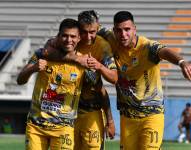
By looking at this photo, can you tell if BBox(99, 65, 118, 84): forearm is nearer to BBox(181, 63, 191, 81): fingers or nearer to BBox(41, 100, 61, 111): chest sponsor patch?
BBox(41, 100, 61, 111): chest sponsor patch

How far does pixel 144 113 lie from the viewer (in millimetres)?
8242

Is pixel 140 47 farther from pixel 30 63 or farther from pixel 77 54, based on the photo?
pixel 30 63

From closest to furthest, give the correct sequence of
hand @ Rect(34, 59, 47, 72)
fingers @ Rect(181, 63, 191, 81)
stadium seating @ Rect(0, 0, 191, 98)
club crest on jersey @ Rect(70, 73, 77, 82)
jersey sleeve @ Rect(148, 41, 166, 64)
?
fingers @ Rect(181, 63, 191, 81), hand @ Rect(34, 59, 47, 72), club crest on jersey @ Rect(70, 73, 77, 82), jersey sleeve @ Rect(148, 41, 166, 64), stadium seating @ Rect(0, 0, 191, 98)

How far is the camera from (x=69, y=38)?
7.48m

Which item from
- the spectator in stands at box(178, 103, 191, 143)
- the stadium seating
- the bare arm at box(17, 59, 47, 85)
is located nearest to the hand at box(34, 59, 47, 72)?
the bare arm at box(17, 59, 47, 85)

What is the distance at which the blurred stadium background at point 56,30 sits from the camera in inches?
946

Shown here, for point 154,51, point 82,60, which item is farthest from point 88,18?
point 154,51

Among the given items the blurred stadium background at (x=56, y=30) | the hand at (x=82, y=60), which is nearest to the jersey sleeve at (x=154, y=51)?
the hand at (x=82, y=60)

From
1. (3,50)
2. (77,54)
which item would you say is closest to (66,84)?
(77,54)

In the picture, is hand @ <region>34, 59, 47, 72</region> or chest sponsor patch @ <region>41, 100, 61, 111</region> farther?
chest sponsor patch @ <region>41, 100, 61, 111</region>

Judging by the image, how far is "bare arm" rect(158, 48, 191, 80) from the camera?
6797mm

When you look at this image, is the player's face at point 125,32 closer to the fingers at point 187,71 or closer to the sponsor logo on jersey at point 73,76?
the sponsor logo on jersey at point 73,76

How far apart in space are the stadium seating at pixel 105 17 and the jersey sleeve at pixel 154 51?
1714 cm

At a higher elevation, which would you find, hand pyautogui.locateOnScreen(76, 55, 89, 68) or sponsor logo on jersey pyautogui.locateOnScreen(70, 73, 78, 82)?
hand pyautogui.locateOnScreen(76, 55, 89, 68)
